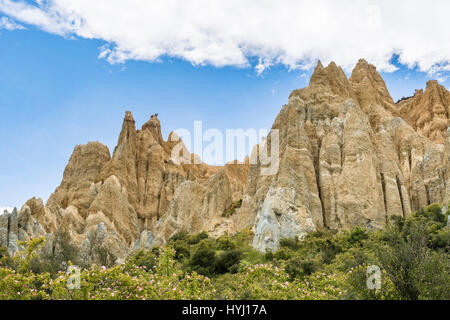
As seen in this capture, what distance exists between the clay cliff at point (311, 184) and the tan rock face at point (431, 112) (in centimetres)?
22

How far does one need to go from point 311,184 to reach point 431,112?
41.4 m

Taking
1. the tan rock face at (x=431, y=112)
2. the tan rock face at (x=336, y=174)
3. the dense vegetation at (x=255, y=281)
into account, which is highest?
the tan rock face at (x=431, y=112)

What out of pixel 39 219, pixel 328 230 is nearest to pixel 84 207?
pixel 39 219

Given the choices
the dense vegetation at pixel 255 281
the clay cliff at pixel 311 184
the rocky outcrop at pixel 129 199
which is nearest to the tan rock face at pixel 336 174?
the clay cliff at pixel 311 184

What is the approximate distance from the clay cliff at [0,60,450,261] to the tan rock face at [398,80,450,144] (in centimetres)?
22

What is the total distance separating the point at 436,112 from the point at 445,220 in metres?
41.5

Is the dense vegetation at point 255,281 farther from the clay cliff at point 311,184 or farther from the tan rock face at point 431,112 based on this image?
the tan rock face at point 431,112

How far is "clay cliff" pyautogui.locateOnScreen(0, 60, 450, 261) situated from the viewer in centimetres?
3609

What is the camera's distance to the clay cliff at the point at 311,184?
36.1 meters

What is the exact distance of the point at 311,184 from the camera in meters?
37.9

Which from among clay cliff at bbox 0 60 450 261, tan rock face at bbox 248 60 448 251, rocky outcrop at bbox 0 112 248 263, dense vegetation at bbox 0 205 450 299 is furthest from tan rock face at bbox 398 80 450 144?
dense vegetation at bbox 0 205 450 299

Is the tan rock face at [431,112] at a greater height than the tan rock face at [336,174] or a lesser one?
greater

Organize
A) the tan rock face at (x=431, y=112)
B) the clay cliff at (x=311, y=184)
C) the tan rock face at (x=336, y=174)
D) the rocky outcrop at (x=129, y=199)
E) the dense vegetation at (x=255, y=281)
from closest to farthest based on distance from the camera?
1. the dense vegetation at (x=255, y=281)
2. the tan rock face at (x=336, y=174)
3. the clay cliff at (x=311, y=184)
4. the rocky outcrop at (x=129, y=199)
5. the tan rock face at (x=431, y=112)

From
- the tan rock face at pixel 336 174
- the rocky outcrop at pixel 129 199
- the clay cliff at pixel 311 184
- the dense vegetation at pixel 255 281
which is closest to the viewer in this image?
the dense vegetation at pixel 255 281
